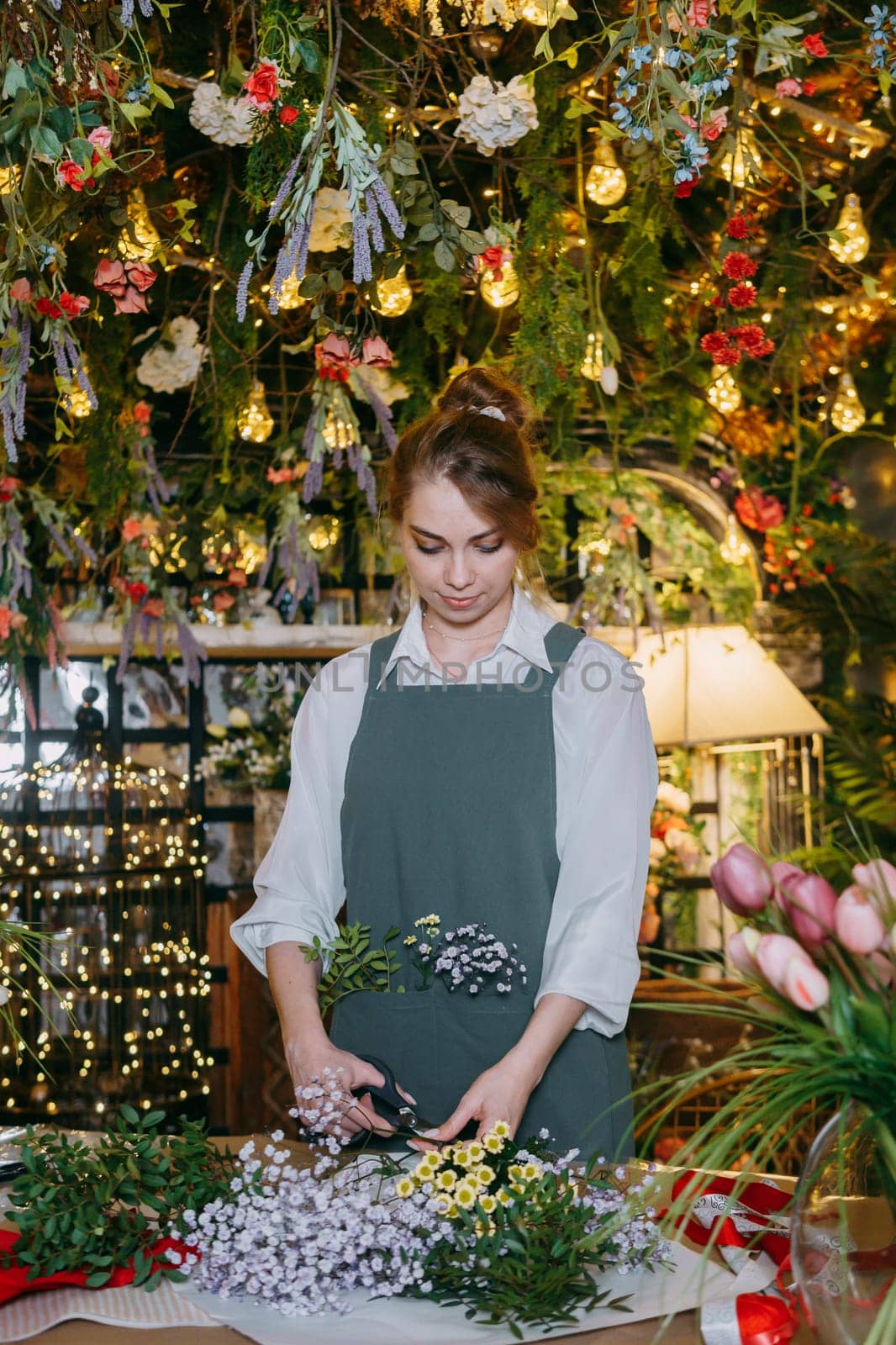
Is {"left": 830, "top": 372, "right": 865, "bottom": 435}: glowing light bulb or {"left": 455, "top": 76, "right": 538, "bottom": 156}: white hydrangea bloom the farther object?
{"left": 830, "top": 372, "right": 865, "bottom": 435}: glowing light bulb

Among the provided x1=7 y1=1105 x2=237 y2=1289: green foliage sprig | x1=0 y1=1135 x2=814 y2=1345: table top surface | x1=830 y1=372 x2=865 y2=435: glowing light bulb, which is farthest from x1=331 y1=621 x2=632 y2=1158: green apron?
x1=830 y1=372 x2=865 y2=435: glowing light bulb

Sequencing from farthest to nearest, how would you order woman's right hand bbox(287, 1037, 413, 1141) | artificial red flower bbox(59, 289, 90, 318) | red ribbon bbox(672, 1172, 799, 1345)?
artificial red flower bbox(59, 289, 90, 318) < woman's right hand bbox(287, 1037, 413, 1141) < red ribbon bbox(672, 1172, 799, 1345)

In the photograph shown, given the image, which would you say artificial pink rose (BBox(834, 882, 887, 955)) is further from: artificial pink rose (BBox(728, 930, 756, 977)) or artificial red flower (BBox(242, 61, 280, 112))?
artificial red flower (BBox(242, 61, 280, 112))

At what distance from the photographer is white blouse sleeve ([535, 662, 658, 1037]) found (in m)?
1.64

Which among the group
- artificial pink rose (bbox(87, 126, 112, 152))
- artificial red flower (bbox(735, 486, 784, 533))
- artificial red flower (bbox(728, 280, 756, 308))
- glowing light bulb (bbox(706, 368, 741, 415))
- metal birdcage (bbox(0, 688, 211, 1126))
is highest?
artificial red flower (bbox(728, 280, 756, 308))

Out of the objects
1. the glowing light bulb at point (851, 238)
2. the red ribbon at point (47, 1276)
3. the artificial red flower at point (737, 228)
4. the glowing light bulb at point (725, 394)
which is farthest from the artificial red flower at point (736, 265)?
the red ribbon at point (47, 1276)

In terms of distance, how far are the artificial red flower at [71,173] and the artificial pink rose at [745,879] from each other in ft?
4.23

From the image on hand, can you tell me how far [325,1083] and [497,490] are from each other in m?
0.79

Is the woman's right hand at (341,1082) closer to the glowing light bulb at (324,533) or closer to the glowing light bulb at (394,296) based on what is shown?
the glowing light bulb at (394,296)

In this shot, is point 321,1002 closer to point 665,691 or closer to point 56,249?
point 56,249

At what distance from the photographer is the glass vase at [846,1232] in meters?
0.88

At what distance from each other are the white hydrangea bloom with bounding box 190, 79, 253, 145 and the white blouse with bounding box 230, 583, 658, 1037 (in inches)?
36.0

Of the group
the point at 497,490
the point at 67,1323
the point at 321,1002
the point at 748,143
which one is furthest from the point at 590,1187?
the point at 748,143

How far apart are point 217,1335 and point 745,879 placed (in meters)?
0.56
